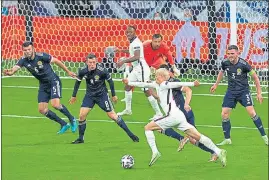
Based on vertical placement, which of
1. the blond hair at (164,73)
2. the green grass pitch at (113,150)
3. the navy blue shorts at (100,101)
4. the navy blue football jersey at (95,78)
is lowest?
the green grass pitch at (113,150)

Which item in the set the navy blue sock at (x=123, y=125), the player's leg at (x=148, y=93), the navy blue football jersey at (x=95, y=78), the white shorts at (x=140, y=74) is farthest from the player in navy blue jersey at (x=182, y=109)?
the white shorts at (x=140, y=74)

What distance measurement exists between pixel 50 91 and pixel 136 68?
287 cm

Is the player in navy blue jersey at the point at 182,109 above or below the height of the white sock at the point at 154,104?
above

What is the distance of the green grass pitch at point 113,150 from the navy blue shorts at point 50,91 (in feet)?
2.66

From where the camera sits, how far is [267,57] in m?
25.5

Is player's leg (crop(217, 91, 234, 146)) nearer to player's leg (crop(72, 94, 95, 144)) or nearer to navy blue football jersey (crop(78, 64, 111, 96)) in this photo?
navy blue football jersey (crop(78, 64, 111, 96))

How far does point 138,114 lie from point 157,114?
1101 mm

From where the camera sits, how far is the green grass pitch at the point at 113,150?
15.5 metres

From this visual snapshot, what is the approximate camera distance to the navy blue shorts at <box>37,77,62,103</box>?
19.2 meters

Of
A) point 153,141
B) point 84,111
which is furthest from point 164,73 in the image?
point 84,111

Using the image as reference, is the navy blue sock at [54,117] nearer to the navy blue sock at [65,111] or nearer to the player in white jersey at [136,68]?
the navy blue sock at [65,111]

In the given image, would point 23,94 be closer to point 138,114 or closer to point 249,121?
point 138,114

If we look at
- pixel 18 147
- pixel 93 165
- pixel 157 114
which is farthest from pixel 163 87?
pixel 157 114

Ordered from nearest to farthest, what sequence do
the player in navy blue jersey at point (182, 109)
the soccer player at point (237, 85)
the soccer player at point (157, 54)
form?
the player in navy blue jersey at point (182, 109), the soccer player at point (237, 85), the soccer player at point (157, 54)
